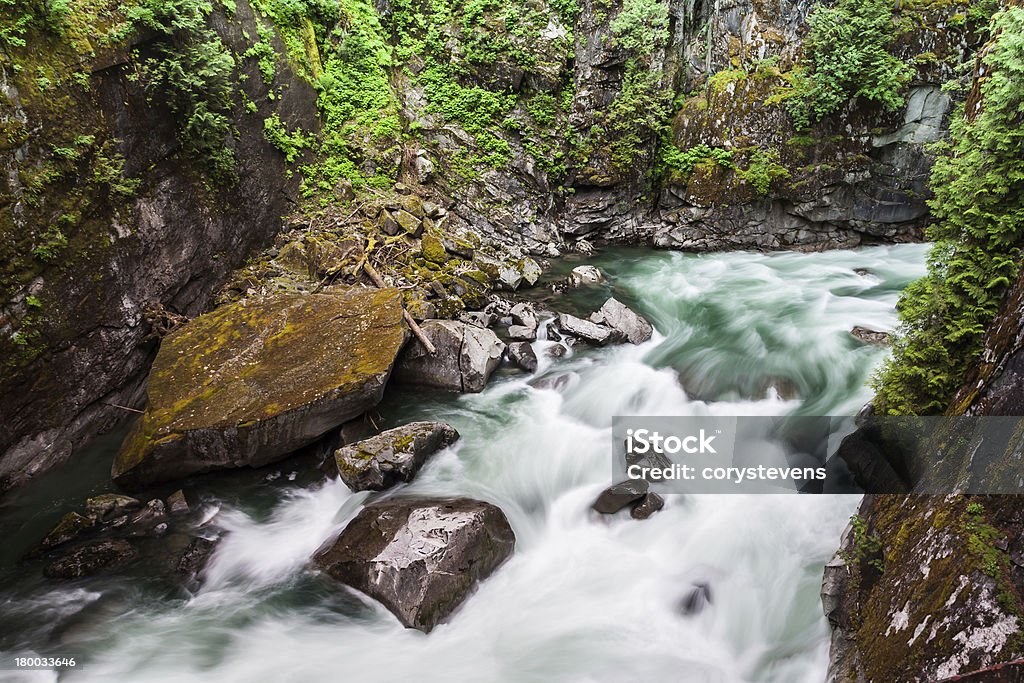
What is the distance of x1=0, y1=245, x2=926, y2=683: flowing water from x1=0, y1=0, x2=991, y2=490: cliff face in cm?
208

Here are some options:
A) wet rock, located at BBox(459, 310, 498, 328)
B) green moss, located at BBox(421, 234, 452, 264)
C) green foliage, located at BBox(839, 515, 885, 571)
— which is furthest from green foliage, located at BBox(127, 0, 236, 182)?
green foliage, located at BBox(839, 515, 885, 571)

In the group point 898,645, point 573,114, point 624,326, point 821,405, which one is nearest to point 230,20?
point 573,114

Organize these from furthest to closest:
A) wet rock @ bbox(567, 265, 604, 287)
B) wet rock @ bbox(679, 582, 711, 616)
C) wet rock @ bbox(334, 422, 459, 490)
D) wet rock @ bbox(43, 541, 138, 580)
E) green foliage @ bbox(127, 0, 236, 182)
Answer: wet rock @ bbox(567, 265, 604, 287) < green foliage @ bbox(127, 0, 236, 182) < wet rock @ bbox(334, 422, 459, 490) < wet rock @ bbox(43, 541, 138, 580) < wet rock @ bbox(679, 582, 711, 616)

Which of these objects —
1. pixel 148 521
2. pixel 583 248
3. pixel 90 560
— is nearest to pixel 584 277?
pixel 583 248

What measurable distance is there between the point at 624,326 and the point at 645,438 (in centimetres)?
288

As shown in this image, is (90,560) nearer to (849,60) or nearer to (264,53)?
(264,53)

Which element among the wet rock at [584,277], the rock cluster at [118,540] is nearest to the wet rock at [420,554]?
the rock cluster at [118,540]

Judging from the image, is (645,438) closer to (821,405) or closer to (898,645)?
(821,405)

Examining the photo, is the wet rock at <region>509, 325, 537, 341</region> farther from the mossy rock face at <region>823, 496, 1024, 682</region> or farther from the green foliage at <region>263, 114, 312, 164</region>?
the green foliage at <region>263, 114, 312, 164</region>

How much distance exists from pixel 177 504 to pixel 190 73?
6.55 meters

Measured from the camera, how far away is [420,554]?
14.9 ft

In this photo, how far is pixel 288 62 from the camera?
10477 millimetres

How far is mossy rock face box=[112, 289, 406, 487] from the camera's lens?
229 inches

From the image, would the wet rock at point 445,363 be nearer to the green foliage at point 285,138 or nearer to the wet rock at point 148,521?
the wet rock at point 148,521
